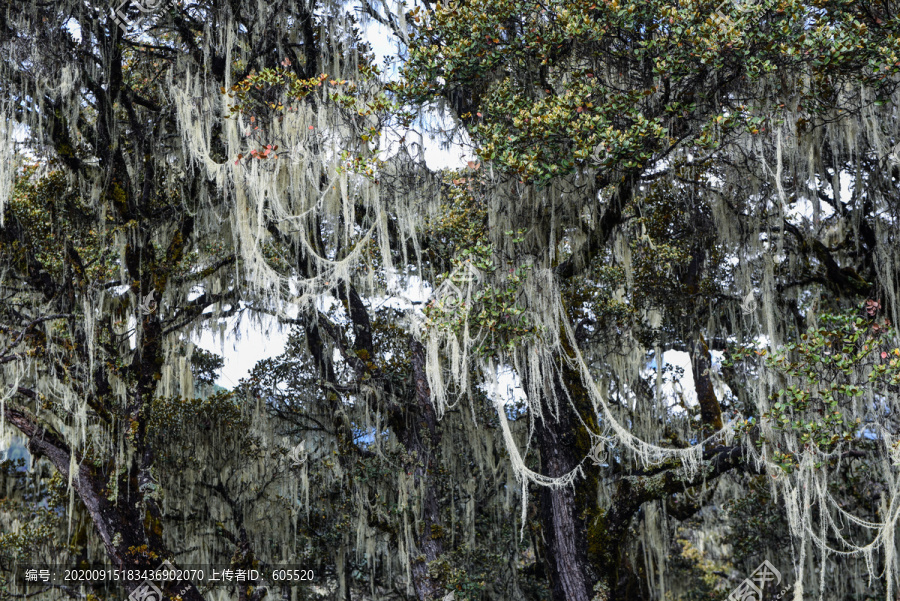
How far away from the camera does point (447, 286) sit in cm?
627

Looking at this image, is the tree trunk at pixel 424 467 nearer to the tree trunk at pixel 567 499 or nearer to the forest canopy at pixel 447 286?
the forest canopy at pixel 447 286

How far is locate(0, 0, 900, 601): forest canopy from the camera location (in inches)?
222

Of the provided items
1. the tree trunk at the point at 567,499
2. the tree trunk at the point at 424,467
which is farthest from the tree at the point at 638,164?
the tree trunk at the point at 424,467

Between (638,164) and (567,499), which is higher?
(638,164)

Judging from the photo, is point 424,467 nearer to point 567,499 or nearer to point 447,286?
point 567,499

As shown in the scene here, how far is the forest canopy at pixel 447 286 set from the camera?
5641 mm

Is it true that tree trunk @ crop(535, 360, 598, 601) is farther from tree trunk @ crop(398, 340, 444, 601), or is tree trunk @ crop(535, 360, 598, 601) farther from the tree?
tree trunk @ crop(398, 340, 444, 601)

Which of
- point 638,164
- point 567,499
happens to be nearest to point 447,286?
point 638,164

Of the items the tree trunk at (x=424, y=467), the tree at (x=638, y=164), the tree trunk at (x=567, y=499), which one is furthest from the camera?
the tree trunk at (x=424, y=467)

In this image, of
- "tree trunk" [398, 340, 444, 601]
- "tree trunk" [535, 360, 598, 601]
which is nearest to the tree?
"tree trunk" [535, 360, 598, 601]

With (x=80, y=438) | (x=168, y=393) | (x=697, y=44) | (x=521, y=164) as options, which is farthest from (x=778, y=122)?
(x=168, y=393)

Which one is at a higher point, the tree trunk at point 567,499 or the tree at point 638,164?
the tree at point 638,164

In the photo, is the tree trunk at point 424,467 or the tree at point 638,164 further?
the tree trunk at point 424,467

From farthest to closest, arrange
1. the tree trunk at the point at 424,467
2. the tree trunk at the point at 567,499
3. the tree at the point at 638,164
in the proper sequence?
the tree trunk at the point at 424,467, the tree trunk at the point at 567,499, the tree at the point at 638,164
